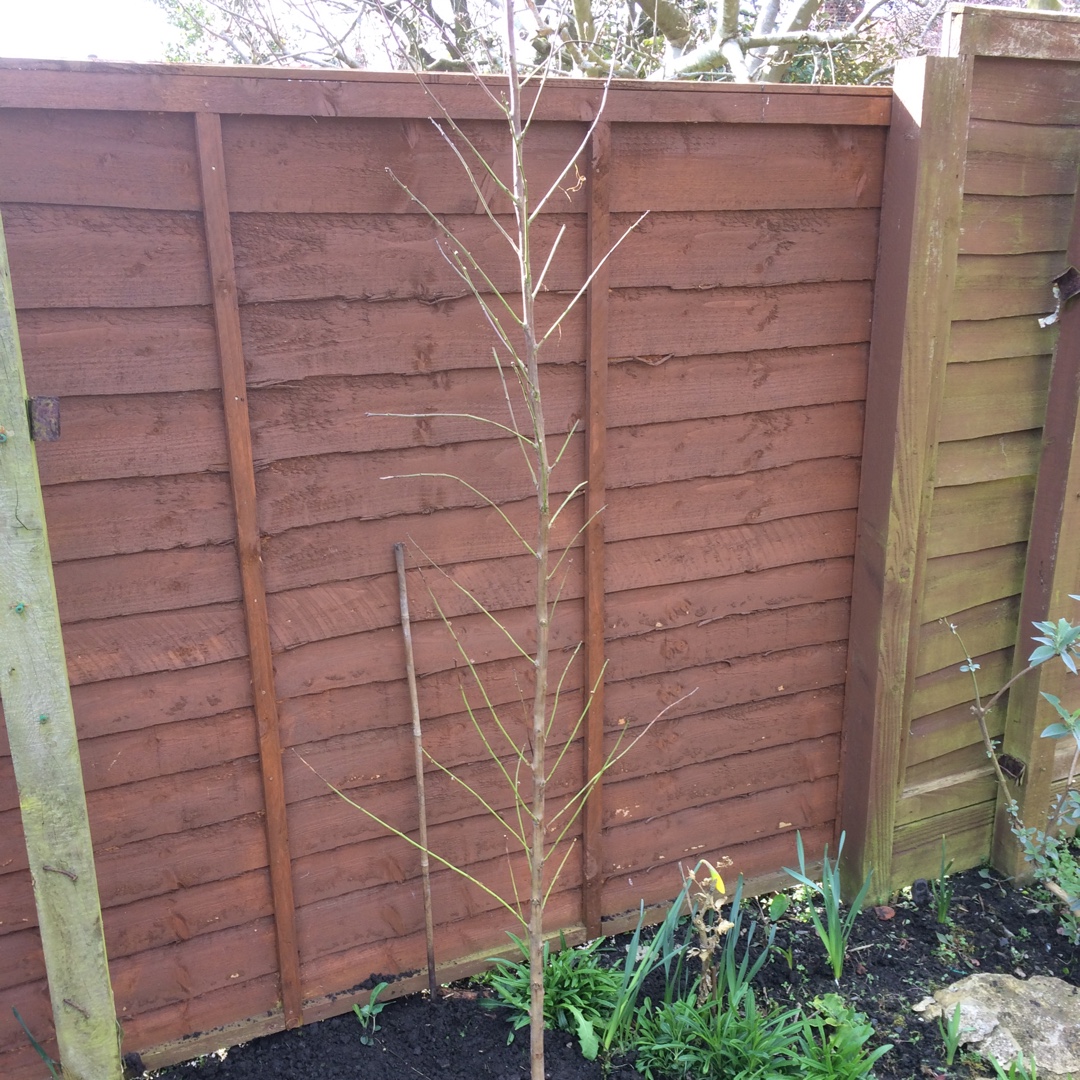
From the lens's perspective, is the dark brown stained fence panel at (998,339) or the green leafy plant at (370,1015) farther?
the dark brown stained fence panel at (998,339)

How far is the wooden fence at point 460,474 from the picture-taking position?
6.19 ft

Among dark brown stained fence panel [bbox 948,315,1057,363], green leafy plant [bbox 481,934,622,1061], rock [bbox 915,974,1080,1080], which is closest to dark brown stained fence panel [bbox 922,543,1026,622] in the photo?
dark brown stained fence panel [bbox 948,315,1057,363]

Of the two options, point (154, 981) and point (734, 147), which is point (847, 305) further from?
point (154, 981)

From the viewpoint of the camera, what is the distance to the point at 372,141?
198 centimetres

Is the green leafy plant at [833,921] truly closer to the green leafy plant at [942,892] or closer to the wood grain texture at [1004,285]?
the green leafy plant at [942,892]

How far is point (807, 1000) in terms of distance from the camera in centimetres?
246

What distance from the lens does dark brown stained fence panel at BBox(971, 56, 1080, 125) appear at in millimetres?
2428

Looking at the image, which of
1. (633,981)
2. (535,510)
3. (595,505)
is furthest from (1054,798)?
(535,510)

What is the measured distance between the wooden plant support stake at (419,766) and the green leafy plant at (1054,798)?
1.57 meters

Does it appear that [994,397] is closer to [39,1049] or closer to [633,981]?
[633,981]

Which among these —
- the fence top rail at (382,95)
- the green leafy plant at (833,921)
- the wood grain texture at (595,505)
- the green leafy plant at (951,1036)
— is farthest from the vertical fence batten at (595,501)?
the green leafy plant at (951,1036)

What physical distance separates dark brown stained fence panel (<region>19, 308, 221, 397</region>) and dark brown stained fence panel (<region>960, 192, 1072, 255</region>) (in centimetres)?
192

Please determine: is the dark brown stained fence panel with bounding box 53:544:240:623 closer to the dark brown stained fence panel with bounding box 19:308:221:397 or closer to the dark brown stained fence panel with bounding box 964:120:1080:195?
the dark brown stained fence panel with bounding box 19:308:221:397

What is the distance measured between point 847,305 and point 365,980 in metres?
2.14
